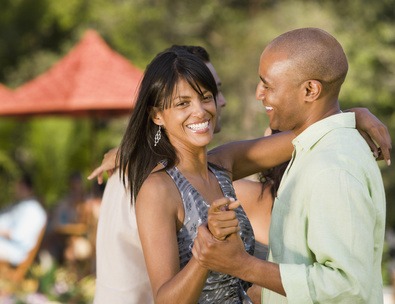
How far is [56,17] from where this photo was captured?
22891 millimetres

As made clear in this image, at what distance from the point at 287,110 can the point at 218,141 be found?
14391 millimetres

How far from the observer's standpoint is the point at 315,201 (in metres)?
2.55

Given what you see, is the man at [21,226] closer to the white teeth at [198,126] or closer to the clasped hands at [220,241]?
the white teeth at [198,126]

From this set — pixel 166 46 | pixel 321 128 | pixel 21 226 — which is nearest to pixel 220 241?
pixel 321 128

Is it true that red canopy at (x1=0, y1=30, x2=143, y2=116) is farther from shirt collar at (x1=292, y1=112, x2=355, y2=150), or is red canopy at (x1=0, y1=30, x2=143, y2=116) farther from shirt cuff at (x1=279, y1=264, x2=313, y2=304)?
shirt cuff at (x1=279, y1=264, x2=313, y2=304)

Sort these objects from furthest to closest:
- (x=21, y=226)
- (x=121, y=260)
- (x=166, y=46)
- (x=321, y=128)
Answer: (x=166, y=46), (x=21, y=226), (x=121, y=260), (x=321, y=128)

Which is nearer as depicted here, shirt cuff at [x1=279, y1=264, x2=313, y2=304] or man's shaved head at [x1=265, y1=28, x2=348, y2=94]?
shirt cuff at [x1=279, y1=264, x2=313, y2=304]

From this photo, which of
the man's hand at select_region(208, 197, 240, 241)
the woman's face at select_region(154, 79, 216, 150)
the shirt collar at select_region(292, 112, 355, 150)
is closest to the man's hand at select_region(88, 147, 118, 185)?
the woman's face at select_region(154, 79, 216, 150)

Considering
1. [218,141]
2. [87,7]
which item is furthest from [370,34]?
[87,7]

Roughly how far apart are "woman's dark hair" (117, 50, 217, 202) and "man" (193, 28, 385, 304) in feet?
1.21

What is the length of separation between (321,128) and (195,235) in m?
0.56

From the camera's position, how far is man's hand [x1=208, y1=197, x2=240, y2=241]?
2455 millimetres

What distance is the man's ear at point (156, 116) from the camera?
3.21m

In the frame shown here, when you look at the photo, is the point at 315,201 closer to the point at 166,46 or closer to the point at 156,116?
the point at 156,116
